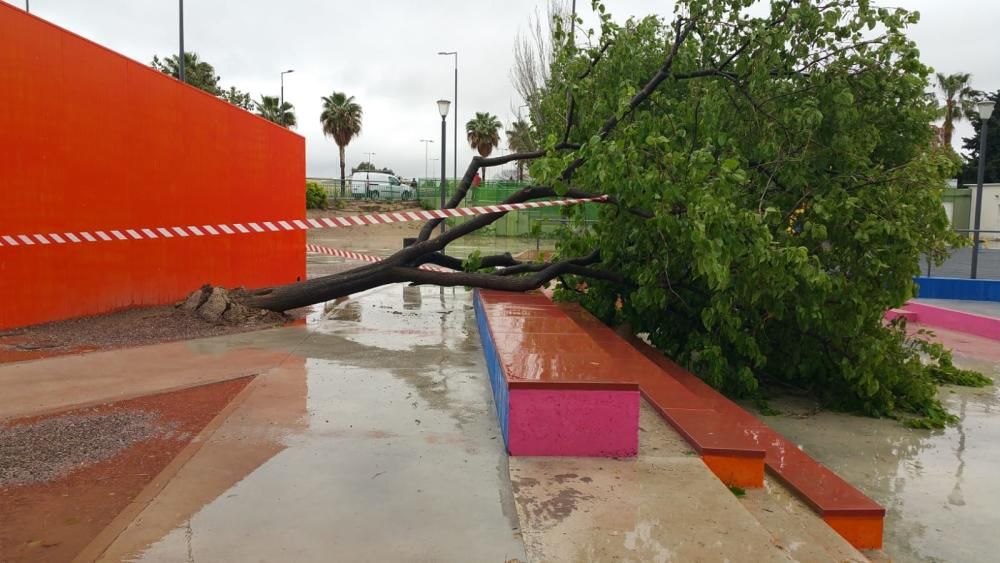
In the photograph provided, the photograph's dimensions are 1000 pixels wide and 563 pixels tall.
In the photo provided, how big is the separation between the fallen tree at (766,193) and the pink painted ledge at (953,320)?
3.84 m

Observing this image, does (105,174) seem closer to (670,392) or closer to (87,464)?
(87,464)

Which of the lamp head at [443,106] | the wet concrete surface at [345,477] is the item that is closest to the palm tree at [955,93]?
the lamp head at [443,106]

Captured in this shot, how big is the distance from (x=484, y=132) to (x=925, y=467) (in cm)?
5724

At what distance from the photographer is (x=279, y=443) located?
15.4ft

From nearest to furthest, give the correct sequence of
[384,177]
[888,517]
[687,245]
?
[888,517], [687,245], [384,177]

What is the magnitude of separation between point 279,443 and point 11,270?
18.0 ft

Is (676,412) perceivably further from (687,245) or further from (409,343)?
(409,343)

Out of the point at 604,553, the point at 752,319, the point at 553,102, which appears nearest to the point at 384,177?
the point at 553,102

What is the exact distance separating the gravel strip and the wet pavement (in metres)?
4.86

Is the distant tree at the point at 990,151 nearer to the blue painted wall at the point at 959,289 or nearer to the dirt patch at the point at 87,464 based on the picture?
the blue painted wall at the point at 959,289

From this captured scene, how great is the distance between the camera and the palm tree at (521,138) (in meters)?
22.2

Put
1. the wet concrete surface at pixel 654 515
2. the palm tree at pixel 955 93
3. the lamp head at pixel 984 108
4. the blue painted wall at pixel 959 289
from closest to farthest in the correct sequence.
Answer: the wet concrete surface at pixel 654 515, the blue painted wall at pixel 959 289, the lamp head at pixel 984 108, the palm tree at pixel 955 93

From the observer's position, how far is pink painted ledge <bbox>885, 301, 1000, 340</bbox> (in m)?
11.9

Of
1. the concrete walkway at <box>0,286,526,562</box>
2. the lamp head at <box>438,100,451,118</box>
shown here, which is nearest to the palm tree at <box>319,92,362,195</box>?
the lamp head at <box>438,100,451,118</box>
